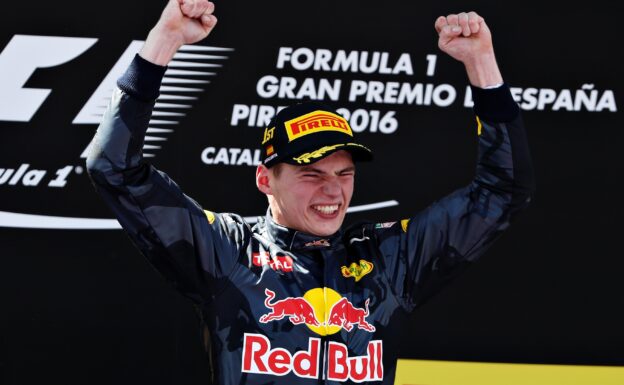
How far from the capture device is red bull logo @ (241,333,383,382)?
2062 millimetres

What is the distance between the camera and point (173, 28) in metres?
1.97

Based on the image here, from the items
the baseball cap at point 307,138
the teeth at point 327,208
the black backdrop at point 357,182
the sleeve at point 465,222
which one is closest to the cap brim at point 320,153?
the baseball cap at point 307,138

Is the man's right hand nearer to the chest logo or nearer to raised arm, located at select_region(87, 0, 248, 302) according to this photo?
raised arm, located at select_region(87, 0, 248, 302)

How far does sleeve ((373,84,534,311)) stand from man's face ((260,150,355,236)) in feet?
0.46

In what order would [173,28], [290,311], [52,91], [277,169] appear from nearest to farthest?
[173,28]
[290,311]
[277,169]
[52,91]

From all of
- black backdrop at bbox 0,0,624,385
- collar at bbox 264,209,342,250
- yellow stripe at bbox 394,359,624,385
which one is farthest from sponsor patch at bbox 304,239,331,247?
yellow stripe at bbox 394,359,624,385

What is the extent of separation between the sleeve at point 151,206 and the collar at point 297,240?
7 centimetres

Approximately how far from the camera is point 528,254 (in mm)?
3223

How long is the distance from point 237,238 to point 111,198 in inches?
11.7

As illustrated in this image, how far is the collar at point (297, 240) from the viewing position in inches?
85.7

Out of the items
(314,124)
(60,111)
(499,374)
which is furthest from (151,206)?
(499,374)

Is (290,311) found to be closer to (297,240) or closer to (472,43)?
(297,240)

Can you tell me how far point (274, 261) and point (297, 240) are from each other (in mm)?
66

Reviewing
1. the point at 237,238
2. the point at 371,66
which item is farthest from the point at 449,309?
the point at 237,238
